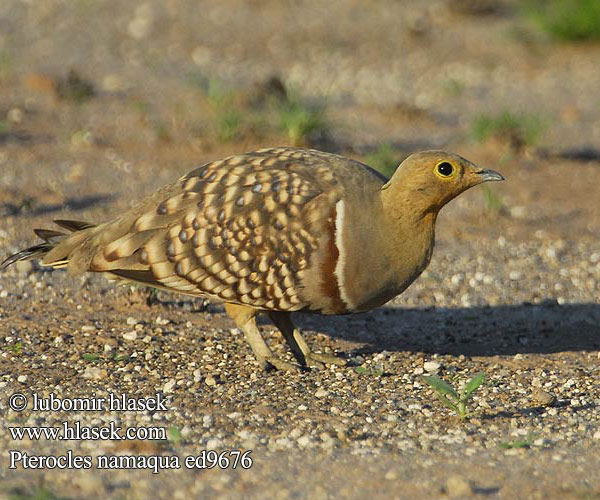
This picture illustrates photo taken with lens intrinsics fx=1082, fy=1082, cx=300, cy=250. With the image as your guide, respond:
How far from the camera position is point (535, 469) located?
14.9 feet

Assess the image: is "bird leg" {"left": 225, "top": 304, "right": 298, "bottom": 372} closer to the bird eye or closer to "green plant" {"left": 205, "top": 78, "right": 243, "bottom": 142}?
the bird eye

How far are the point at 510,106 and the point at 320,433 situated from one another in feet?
26.4

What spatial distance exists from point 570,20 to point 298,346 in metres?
9.59

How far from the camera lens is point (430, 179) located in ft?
17.7

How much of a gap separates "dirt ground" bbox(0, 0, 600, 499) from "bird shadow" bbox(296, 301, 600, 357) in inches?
0.8

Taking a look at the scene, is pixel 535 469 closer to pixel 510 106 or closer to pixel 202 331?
pixel 202 331

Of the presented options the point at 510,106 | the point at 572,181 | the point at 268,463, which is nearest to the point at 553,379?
the point at 268,463

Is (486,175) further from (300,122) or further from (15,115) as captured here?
(15,115)

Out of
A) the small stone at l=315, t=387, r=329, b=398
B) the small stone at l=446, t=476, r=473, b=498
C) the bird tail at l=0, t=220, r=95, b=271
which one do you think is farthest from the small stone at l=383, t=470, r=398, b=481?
the bird tail at l=0, t=220, r=95, b=271

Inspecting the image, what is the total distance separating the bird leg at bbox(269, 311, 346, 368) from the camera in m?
5.88

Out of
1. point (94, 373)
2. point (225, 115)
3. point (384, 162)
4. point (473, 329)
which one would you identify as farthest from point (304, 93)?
point (94, 373)

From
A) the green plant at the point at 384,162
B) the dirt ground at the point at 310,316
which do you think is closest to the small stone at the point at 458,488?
the dirt ground at the point at 310,316

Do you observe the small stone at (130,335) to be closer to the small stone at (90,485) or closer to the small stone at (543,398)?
the small stone at (90,485)

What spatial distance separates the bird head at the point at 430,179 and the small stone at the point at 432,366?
92 cm
